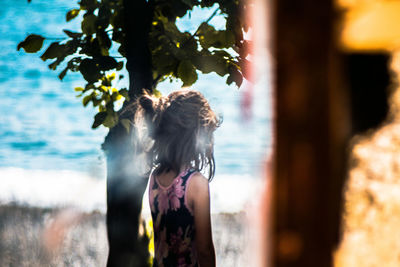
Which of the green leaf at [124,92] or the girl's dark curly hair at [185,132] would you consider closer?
the girl's dark curly hair at [185,132]

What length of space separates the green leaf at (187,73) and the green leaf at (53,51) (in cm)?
73

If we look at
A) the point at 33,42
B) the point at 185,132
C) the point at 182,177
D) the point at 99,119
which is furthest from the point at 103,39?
the point at 182,177

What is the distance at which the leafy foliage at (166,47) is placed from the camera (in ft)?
7.71

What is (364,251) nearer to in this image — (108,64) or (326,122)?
(326,122)

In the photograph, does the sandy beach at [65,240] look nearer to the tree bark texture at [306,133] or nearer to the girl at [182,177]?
the girl at [182,177]

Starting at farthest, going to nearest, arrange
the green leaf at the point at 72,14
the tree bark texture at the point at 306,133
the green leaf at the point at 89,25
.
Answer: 1. the green leaf at the point at 72,14
2. the green leaf at the point at 89,25
3. the tree bark texture at the point at 306,133

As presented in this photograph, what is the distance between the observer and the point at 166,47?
2662 millimetres

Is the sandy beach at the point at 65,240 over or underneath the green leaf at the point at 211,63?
underneath

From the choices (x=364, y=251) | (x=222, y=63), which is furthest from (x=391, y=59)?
(x=222, y=63)

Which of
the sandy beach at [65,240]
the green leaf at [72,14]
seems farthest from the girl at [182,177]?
the sandy beach at [65,240]

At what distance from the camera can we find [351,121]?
0.55m

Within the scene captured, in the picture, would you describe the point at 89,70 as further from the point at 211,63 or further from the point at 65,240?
the point at 65,240

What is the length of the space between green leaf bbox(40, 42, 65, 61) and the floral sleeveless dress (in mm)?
1056

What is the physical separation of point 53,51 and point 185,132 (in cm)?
105
